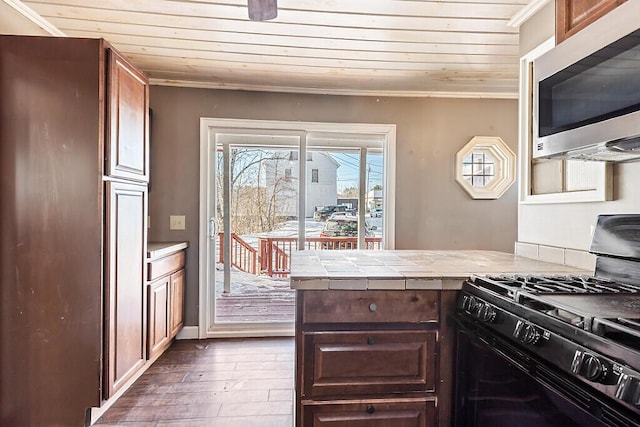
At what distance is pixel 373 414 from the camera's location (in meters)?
1.35

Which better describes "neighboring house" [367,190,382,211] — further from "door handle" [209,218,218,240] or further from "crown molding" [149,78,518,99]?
"door handle" [209,218,218,240]

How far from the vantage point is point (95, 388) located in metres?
1.81

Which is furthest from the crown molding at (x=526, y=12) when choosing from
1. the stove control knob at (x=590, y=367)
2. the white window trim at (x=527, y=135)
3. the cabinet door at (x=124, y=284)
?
the cabinet door at (x=124, y=284)

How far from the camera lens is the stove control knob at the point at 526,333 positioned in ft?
3.17

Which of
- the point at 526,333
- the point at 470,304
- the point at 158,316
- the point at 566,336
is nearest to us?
the point at 566,336

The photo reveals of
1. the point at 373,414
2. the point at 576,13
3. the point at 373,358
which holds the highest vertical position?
the point at 576,13

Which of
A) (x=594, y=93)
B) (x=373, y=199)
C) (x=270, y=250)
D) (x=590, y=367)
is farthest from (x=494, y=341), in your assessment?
(x=270, y=250)

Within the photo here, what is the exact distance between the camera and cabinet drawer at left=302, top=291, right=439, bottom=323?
1.35 meters

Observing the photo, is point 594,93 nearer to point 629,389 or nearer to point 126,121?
point 629,389

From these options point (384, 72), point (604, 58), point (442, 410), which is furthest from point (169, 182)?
point (604, 58)

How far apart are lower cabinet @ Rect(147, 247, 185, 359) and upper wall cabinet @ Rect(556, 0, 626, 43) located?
8.23 feet

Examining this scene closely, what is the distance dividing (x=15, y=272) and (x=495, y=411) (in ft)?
7.04

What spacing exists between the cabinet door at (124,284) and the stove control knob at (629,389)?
6.63 feet

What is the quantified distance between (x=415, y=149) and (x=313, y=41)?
4.81ft
